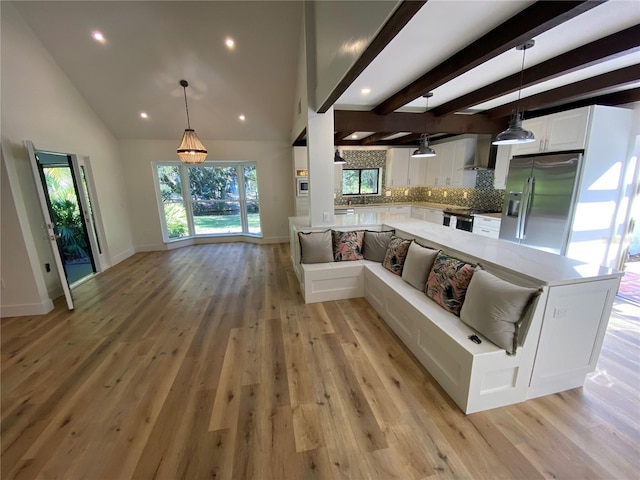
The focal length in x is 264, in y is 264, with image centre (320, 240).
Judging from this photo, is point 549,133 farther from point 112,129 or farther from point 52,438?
point 112,129

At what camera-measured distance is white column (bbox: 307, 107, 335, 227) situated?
351 cm

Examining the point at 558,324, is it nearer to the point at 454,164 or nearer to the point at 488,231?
the point at 488,231

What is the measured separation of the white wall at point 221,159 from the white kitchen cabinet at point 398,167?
2.55m

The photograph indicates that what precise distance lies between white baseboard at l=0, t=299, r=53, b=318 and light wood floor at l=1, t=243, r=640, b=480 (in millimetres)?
126

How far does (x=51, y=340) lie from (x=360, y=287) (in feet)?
→ 11.3

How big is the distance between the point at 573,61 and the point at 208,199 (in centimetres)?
675

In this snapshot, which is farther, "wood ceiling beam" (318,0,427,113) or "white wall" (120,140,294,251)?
"white wall" (120,140,294,251)

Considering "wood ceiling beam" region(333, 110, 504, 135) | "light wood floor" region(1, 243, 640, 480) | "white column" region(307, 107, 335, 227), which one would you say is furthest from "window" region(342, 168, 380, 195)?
"light wood floor" region(1, 243, 640, 480)

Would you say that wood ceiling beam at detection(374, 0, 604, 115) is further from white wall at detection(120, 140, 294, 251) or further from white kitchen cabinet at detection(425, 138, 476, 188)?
white wall at detection(120, 140, 294, 251)

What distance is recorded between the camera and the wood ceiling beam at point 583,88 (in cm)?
262

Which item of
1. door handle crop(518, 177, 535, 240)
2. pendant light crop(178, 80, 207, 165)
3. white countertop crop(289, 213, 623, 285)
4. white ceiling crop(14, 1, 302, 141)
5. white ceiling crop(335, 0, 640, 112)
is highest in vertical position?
white ceiling crop(14, 1, 302, 141)

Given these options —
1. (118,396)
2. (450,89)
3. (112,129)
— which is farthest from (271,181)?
(118,396)

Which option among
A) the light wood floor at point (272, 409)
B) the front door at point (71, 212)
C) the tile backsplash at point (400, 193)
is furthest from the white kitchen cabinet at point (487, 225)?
the front door at point (71, 212)

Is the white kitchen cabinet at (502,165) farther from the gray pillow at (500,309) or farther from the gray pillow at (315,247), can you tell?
the gray pillow at (500,309)
